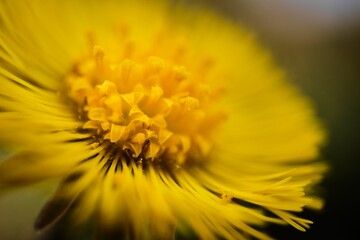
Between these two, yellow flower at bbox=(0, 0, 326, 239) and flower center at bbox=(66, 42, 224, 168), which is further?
flower center at bbox=(66, 42, 224, 168)

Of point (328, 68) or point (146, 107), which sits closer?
point (146, 107)

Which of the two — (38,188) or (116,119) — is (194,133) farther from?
(38,188)

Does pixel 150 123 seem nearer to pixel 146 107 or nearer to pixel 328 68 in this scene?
pixel 146 107

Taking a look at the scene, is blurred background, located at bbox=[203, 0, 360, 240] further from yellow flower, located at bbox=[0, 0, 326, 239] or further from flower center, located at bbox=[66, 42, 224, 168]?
flower center, located at bbox=[66, 42, 224, 168]

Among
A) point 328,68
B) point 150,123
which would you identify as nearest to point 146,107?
point 150,123

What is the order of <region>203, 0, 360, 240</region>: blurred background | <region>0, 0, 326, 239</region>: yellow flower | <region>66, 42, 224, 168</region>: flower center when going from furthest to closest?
<region>203, 0, 360, 240</region>: blurred background → <region>66, 42, 224, 168</region>: flower center → <region>0, 0, 326, 239</region>: yellow flower

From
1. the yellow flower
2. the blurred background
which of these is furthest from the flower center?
the blurred background

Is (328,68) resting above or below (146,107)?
above
